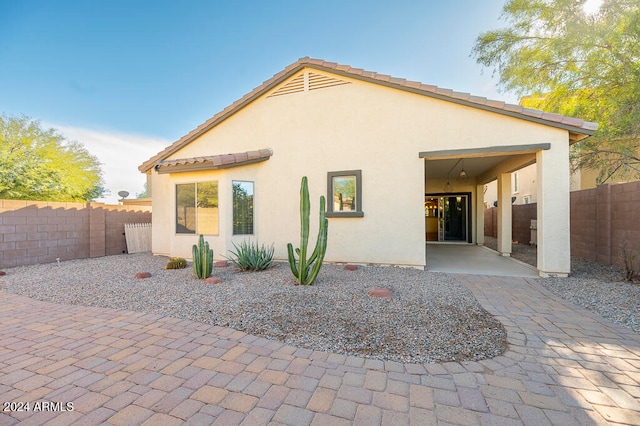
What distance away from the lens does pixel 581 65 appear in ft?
29.0

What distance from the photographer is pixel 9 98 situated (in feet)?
43.8

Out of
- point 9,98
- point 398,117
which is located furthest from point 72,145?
point 398,117

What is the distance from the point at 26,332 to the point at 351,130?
24.6ft

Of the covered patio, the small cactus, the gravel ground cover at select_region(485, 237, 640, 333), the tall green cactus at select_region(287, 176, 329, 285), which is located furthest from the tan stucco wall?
the gravel ground cover at select_region(485, 237, 640, 333)

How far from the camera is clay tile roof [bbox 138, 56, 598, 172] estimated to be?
6.16 meters

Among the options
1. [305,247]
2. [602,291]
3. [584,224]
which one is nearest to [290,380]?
[305,247]

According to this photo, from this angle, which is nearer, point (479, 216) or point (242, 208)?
point (242, 208)

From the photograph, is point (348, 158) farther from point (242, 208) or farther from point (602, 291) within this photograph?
point (602, 291)

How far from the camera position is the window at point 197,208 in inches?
332

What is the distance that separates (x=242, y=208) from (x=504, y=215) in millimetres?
9471

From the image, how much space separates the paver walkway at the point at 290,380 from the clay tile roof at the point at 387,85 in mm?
4692

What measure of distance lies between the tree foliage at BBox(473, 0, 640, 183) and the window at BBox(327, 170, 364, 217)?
23.6 ft

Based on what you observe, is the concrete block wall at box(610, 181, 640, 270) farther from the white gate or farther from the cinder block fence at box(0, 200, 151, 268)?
the cinder block fence at box(0, 200, 151, 268)

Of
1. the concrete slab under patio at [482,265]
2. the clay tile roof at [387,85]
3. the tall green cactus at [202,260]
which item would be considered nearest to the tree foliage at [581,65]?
the clay tile roof at [387,85]
